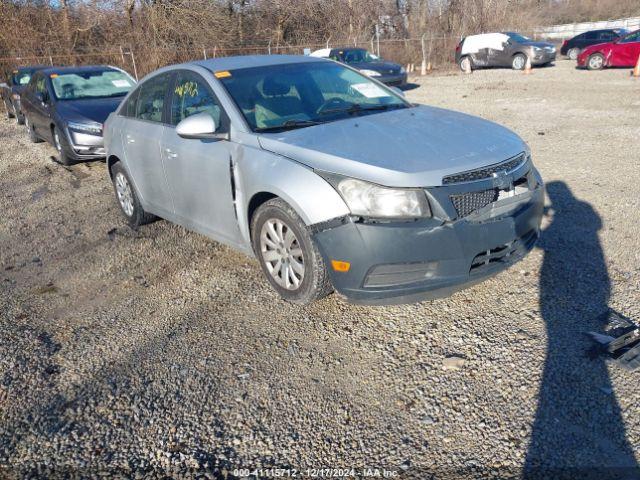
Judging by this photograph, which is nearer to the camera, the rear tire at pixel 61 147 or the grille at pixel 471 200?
the grille at pixel 471 200

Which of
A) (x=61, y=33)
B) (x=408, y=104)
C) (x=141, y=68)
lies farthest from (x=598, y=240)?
(x=61, y=33)

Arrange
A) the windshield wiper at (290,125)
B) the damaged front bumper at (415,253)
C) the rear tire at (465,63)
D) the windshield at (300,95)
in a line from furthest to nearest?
1. the rear tire at (465,63)
2. the windshield at (300,95)
3. the windshield wiper at (290,125)
4. the damaged front bumper at (415,253)

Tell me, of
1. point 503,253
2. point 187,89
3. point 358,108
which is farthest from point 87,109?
point 503,253

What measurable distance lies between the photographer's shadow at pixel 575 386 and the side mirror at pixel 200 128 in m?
2.58

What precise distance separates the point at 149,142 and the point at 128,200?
104 cm

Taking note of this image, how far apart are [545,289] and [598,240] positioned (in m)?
1.20

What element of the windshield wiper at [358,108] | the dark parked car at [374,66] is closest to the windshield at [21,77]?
the dark parked car at [374,66]

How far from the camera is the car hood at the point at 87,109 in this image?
8.48m

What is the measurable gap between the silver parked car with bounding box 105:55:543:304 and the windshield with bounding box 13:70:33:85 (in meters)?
11.8

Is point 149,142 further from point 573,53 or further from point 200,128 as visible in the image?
point 573,53

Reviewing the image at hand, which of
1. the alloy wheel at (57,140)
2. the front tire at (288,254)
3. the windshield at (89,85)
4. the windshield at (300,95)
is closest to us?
the front tire at (288,254)

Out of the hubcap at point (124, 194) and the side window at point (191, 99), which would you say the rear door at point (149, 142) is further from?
the hubcap at point (124, 194)

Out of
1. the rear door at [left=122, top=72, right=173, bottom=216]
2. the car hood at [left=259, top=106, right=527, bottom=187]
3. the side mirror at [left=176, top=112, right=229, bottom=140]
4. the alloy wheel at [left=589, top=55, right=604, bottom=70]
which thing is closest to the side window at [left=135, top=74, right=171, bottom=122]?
the rear door at [left=122, top=72, right=173, bottom=216]

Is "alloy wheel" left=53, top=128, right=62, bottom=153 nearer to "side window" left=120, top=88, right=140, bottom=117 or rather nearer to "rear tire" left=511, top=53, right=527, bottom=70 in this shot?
"side window" left=120, top=88, right=140, bottom=117
